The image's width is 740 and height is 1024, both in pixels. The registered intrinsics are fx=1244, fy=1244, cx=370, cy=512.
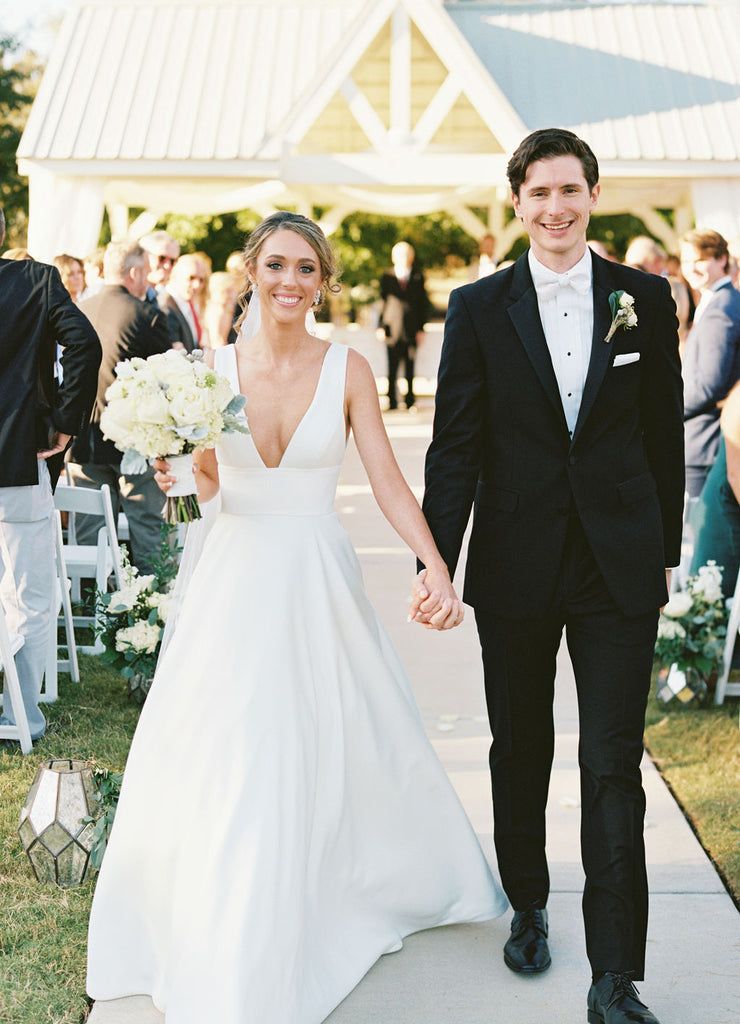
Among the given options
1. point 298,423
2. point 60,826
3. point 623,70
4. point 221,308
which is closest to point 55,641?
point 60,826

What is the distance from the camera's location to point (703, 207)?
53.9 feet

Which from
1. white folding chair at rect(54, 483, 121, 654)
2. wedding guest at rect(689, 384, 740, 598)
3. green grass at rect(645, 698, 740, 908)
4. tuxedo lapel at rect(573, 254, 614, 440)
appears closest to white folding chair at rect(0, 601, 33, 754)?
white folding chair at rect(54, 483, 121, 654)

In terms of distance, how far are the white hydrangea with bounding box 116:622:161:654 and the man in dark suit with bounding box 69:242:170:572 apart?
1494mm

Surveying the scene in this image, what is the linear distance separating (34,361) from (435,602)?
9.55 ft

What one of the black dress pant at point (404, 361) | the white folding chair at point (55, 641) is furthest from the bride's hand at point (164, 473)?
the black dress pant at point (404, 361)

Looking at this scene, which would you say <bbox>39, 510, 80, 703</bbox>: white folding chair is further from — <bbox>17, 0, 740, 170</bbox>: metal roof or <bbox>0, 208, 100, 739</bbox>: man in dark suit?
<bbox>17, 0, 740, 170</bbox>: metal roof

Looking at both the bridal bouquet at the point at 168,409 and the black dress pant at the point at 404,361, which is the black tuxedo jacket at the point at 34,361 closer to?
the bridal bouquet at the point at 168,409

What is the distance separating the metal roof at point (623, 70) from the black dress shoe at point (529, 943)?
1389cm

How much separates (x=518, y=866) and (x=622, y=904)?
48 centimetres

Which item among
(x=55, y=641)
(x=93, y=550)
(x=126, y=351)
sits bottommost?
(x=55, y=641)

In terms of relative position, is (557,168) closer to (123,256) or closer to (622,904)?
(622,904)

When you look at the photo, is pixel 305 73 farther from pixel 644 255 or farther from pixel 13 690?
pixel 13 690

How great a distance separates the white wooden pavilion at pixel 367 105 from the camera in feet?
52.7

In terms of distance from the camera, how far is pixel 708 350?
691 centimetres
